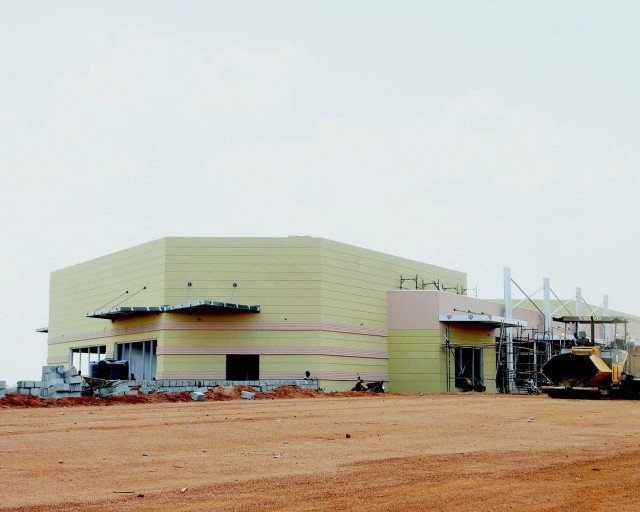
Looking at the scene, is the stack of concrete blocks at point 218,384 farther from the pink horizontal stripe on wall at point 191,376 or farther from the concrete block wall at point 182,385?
the pink horizontal stripe on wall at point 191,376

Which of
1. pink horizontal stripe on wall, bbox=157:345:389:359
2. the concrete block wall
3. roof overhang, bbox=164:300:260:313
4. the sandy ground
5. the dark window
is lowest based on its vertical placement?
the sandy ground

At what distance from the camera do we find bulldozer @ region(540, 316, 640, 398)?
33.9 meters

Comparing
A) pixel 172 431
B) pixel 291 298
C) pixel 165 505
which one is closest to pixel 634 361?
pixel 291 298

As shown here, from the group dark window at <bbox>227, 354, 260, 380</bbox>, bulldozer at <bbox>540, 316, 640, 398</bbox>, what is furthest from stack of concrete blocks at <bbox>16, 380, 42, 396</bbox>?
bulldozer at <bbox>540, 316, 640, 398</bbox>

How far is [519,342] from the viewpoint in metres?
49.0

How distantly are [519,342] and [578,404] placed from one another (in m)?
18.7

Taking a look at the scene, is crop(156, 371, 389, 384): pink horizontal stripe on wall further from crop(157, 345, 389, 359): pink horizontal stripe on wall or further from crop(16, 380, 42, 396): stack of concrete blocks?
crop(16, 380, 42, 396): stack of concrete blocks

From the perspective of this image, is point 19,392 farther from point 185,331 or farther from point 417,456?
point 417,456

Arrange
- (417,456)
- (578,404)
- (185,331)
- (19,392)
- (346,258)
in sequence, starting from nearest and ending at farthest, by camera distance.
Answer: (417,456), (578,404), (19,392), (185,331), (346,258)

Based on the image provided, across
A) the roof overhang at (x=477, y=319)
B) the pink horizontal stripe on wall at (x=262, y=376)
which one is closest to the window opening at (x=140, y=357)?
the pink horizontal stripe on wall at (x=262, y=376)

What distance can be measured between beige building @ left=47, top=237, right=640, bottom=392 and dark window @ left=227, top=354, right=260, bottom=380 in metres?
0.05

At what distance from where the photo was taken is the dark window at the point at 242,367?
41.5 metres

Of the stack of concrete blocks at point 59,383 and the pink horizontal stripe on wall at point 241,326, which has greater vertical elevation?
the pink horizontal stripe on wall at point 241,326

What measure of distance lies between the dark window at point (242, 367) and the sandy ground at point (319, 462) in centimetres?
1638
